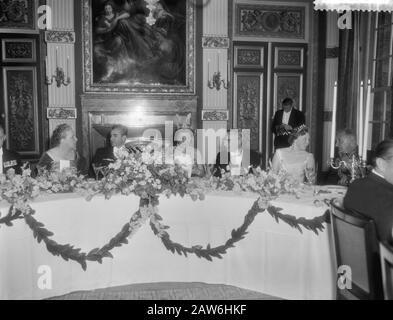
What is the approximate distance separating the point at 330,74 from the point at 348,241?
7.95m

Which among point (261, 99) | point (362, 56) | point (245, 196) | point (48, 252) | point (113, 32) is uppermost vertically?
point (113, 32)

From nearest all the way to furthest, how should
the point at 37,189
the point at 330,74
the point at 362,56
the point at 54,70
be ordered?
the point at 37,189 → the point at 362,56 → the point at 54,70 → the point at 330,74

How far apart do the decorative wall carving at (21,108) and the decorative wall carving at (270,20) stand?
4.24 m

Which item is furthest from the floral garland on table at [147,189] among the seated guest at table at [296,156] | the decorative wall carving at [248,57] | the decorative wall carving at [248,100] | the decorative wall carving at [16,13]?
the decorative wall carving at [248,57]

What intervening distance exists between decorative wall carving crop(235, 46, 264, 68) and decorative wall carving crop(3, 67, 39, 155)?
404 centimetres

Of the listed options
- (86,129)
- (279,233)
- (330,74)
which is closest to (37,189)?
(279,233)

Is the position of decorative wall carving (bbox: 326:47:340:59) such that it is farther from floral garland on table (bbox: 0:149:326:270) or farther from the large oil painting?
floral garland on table (bbox: 0:149:326:270)

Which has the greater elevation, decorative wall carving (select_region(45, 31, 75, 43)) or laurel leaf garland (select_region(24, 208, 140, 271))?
decorative wall carving (select_region(45, 31, 75, 43))

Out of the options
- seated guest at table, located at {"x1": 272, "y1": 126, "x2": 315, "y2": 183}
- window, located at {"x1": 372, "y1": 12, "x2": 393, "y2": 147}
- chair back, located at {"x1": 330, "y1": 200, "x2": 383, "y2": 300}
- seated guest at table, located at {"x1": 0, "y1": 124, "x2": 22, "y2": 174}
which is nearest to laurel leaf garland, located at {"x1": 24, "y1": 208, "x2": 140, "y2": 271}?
seated guest at table, located at {"x1": 0, "y1": 124, "x2": 22, "y2": 174}

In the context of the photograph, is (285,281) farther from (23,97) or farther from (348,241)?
(23,97)

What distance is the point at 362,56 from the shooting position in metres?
7.83

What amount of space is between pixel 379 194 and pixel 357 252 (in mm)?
388

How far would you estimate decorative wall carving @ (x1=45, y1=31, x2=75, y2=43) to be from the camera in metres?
8.55

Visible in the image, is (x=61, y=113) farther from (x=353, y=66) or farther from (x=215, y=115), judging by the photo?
(x=353, y=66)
